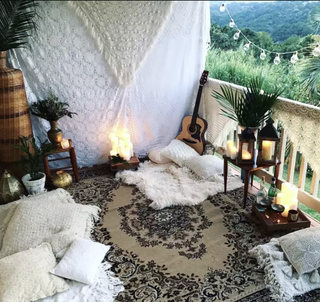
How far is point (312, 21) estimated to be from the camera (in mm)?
2459

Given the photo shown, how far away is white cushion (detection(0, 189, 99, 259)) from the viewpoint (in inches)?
60.2

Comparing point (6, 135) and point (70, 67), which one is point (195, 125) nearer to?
point (70, 67)

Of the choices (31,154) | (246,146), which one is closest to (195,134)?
(246,146)

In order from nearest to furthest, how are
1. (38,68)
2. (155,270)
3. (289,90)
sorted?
(155,270) → (38,68) → (289,90)

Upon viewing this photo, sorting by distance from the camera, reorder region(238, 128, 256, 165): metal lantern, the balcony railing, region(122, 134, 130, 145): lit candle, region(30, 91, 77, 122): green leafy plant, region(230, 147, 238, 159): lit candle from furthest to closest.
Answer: region(122, 134, 130, 145): lit candle → region(30, 91, 77, 122): green leafy plant → region(230, 147, 238, 159): lit candle → region(238, 128, 256, 165): metal lantern → the balcony railing

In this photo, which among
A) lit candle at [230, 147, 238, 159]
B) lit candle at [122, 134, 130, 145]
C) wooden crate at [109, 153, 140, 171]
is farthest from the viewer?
lit candle at [122, 134, 130, 145]

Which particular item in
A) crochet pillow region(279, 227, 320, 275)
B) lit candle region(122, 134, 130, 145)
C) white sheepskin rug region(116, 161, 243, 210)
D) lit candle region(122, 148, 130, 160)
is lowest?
white sheepskin rug region(116, 161, 243, 210)

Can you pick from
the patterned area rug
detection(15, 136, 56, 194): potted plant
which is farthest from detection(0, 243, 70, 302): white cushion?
detection(15, 136, 56, 194): potted plant

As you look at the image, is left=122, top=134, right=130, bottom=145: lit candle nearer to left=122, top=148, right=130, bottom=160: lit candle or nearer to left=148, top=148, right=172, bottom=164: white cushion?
left=122, top=148, right=130, bottom=160: lit candle

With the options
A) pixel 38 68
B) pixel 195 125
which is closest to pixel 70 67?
pixel 38 68

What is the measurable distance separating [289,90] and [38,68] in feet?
7.46

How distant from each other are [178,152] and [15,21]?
1511mm

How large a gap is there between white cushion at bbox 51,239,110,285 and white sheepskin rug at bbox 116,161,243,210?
0.60m

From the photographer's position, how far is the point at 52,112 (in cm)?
223
